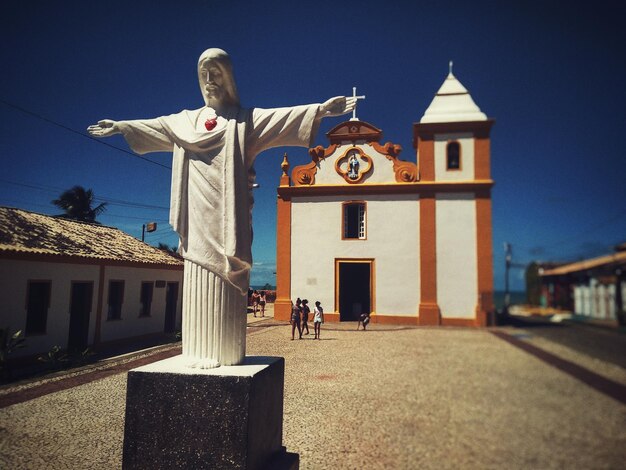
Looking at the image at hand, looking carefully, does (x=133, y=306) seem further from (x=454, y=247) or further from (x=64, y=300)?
(x=454, y=247)

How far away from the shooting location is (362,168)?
1151 cm

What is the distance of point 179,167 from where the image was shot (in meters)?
1.90

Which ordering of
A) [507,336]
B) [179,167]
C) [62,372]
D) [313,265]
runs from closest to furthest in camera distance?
1. [507,336]
2. [179,167]
3. [62,372]
4. [313,265]

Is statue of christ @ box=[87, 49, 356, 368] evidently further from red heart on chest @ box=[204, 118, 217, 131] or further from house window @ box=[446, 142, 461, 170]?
house window @ box=[446, 142, 461, 170]

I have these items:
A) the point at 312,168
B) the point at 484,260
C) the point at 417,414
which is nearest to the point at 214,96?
the point at 417,414

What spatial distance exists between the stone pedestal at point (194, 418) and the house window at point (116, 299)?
7.50 m

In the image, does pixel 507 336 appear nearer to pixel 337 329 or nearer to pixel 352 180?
pixel 337 329

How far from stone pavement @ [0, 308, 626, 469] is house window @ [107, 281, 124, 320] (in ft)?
11.4

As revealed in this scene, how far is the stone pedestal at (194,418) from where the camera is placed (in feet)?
5.01

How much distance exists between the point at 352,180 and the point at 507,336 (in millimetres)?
10028

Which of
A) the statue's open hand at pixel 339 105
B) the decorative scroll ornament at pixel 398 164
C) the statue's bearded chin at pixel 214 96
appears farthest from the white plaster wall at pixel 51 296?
the decorative scroll ornament at pixel 398 164

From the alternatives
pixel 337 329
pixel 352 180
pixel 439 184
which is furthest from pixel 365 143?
pixel 337 329

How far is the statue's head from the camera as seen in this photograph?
177cm

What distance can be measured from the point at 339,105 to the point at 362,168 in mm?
9917
